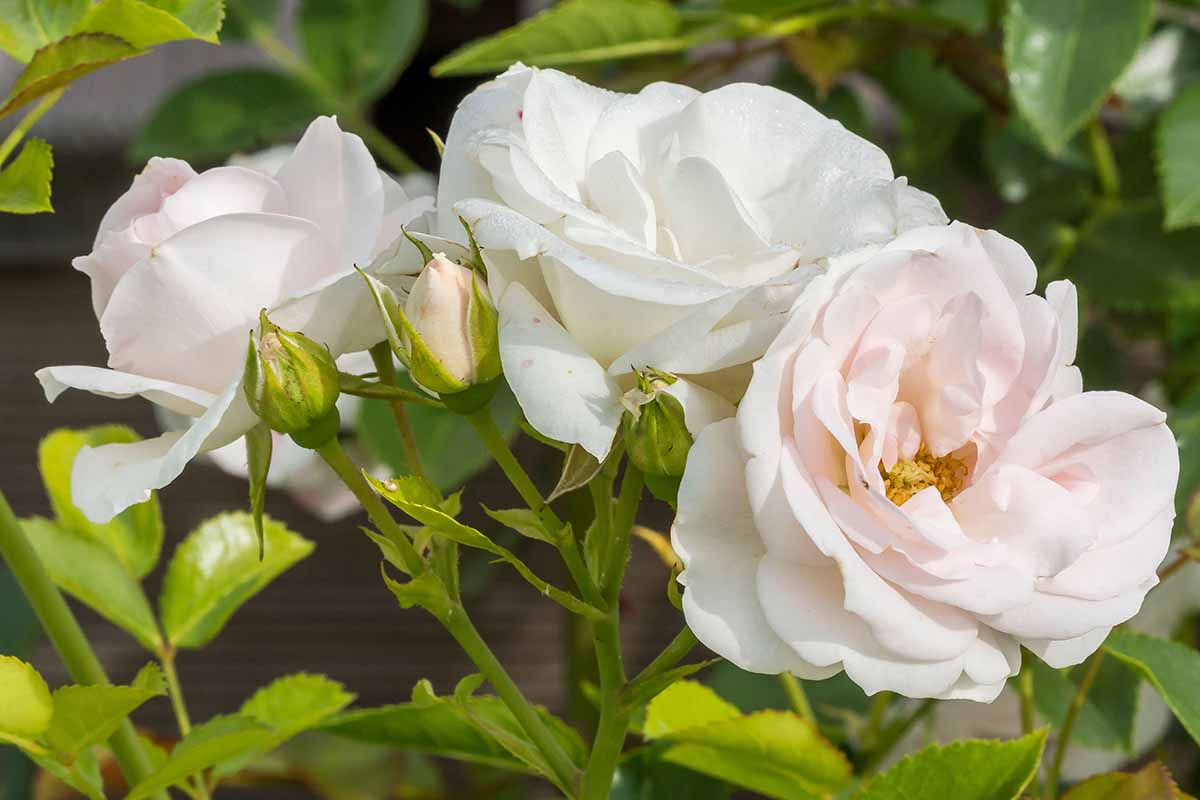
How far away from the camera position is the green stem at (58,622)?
1.06 ft

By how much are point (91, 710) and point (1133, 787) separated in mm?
265

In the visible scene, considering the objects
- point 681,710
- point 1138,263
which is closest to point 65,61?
point 681,710

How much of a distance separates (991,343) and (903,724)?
24cm

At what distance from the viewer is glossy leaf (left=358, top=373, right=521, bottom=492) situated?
54 centimetres

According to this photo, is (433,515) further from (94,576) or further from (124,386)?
(94,576)

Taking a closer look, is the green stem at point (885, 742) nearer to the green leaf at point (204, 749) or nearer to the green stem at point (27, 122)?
the green leaf at point (204, 749)

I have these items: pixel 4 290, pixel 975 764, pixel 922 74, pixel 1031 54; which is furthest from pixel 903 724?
pixel 4 290

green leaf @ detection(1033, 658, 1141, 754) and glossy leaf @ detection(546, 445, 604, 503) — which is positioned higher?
glossy leaf @ detection(546, 445, 604, 503)

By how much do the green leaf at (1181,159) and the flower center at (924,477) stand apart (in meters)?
0.27

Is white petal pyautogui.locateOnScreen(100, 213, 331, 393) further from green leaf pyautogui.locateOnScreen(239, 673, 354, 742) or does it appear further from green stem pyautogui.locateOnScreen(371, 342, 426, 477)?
green leaf pyautogui.locateOnScreen(239, 673, 354, 742)

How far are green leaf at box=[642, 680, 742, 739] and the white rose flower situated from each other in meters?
0.16

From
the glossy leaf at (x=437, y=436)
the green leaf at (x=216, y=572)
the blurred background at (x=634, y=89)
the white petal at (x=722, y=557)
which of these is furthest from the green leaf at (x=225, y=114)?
Result: the white petal at (x=722, y=557)

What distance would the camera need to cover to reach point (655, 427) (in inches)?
9.7

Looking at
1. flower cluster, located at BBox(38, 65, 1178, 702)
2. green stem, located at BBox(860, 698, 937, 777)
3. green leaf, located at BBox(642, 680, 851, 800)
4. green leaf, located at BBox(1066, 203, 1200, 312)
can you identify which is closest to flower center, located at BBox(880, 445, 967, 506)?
flower cluster, located at BBox(38, 65, 1178, 702)
